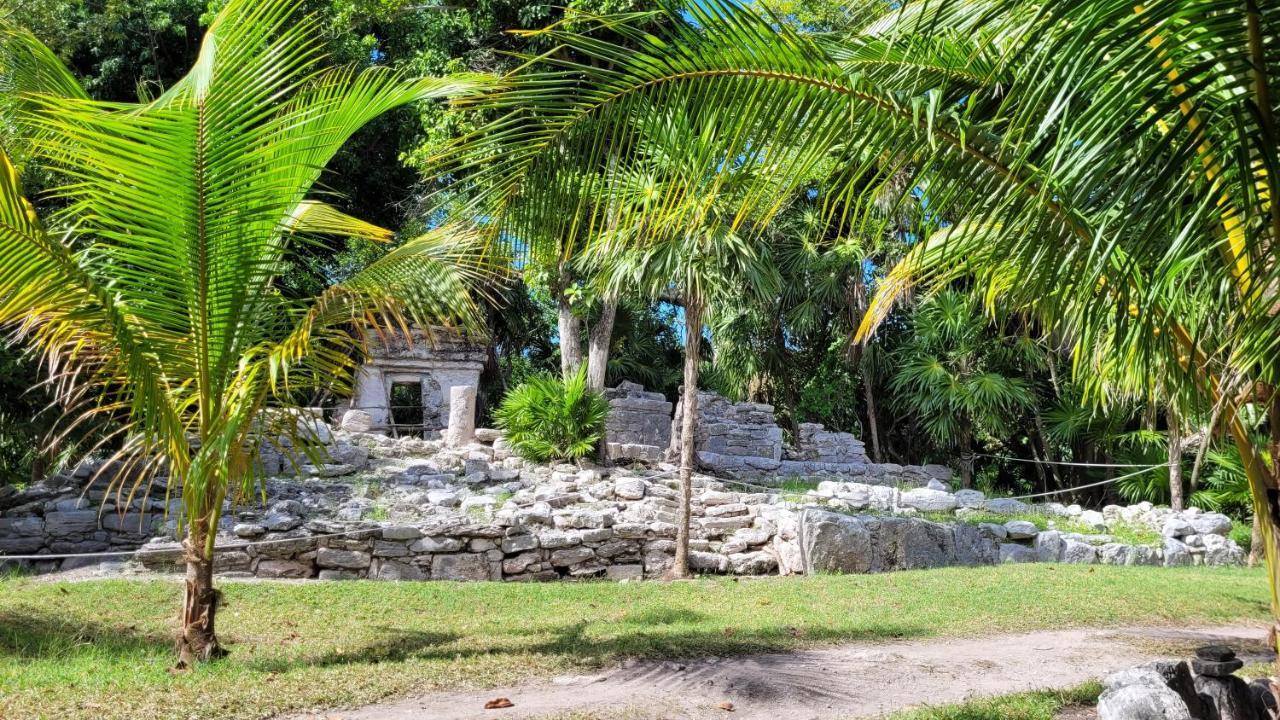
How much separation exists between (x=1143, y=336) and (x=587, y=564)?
7.53 meters

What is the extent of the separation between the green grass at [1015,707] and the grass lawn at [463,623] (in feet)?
5.41

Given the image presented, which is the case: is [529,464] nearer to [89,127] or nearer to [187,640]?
[187,640]

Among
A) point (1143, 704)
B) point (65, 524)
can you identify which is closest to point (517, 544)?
point (65, 524)

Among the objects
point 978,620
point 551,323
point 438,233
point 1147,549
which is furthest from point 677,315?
point 438,233

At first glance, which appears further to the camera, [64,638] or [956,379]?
[956,379]

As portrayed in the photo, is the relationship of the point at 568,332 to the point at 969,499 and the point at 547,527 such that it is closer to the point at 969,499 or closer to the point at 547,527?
the point at 547,527

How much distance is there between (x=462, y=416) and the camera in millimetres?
15273

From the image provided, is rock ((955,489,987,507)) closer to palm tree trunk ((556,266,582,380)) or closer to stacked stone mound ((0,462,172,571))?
palm tree trunk ((556,266,582,380))

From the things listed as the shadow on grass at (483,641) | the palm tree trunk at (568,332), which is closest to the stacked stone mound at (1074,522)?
the palm tree trunk at (568,332)

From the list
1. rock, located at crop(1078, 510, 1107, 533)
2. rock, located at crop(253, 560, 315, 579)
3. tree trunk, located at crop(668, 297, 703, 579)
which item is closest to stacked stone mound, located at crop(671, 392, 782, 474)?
rock, located at crop(1078, 510, 1107, 533)

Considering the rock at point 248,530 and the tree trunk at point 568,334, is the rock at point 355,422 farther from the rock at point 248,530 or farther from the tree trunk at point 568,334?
the rock at point 248,530

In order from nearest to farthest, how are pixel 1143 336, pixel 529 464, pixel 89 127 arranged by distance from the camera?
pixel 1143 336 → pixel 89 127 → pixel 529 464

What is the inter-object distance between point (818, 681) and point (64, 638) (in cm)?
487

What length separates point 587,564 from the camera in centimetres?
998
